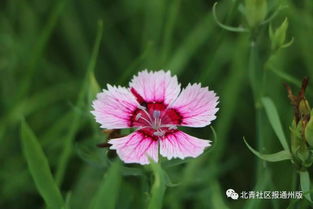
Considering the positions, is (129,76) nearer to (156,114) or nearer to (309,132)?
(156,114)

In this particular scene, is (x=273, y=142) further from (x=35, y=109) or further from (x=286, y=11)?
(x=35, y=109)

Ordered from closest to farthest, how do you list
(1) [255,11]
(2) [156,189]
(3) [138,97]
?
(2) [156,189], (3) [138,97], (1) [255,11]

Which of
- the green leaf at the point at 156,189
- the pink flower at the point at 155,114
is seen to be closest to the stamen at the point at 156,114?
the pink flower at the point at 155,114

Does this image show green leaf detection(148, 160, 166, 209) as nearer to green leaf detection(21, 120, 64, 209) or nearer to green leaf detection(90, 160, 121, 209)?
green leaf detection(90, 160, 121, 209)

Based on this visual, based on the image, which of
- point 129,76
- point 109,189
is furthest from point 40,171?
point 129,76

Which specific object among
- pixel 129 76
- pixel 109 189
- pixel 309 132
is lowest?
→ pixel 109 189

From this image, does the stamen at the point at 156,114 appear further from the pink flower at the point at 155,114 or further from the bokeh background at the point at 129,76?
the bokeh background at the point at 129,76
